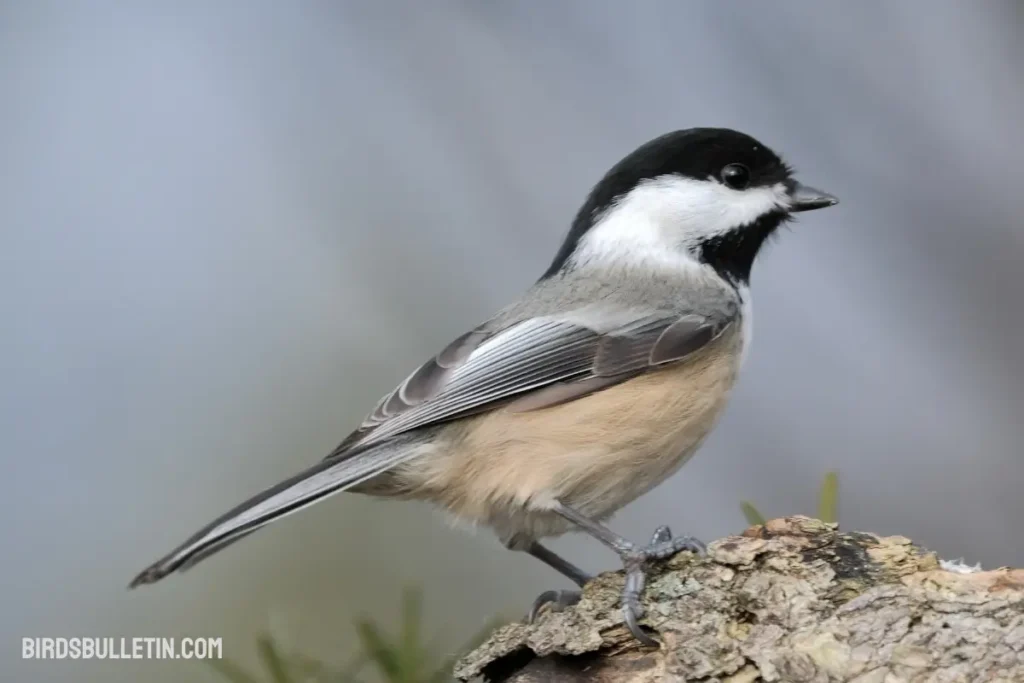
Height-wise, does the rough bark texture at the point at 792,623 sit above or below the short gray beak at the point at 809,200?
below

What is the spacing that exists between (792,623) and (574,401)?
1.75 ft

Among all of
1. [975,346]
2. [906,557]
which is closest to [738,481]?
[975,346]

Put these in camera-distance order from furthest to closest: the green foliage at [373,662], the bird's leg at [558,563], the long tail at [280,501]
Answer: the bird's leg at [558,563], the long tail at [280,501], the green foliage at [373,662]

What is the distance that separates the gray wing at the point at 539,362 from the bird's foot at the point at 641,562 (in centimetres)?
30

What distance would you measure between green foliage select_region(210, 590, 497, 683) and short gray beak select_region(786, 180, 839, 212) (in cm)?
112

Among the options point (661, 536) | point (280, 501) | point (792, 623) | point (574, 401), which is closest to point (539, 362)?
point (574, 401)

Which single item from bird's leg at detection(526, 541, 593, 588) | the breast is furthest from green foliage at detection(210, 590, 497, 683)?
bird's leg at detection(526, 541, 593, 588)

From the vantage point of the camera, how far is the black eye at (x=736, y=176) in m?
1.91

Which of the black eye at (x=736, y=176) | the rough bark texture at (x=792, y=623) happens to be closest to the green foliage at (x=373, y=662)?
the rough bark texture at (x=792, y=623)

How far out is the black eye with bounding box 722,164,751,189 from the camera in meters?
1.91

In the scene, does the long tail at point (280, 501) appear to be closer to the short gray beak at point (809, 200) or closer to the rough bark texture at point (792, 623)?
the rough bark texture at point (792, 623)

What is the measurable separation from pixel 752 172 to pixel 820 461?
886 millimetres

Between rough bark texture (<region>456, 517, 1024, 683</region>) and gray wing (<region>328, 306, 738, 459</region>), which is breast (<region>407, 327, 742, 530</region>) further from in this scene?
rough bark texture (<region>456, 517, 1024, 683</region>)

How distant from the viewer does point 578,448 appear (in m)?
1.59
